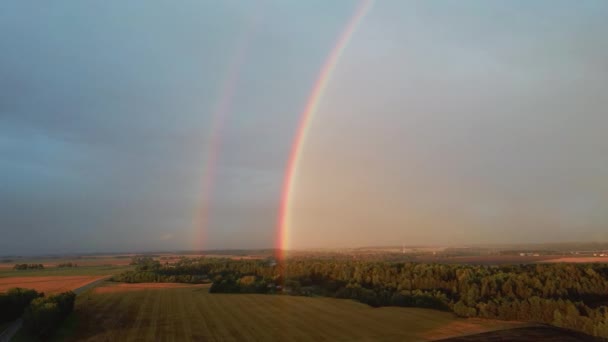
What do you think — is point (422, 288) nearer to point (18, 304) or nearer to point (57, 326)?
point (57, 326)

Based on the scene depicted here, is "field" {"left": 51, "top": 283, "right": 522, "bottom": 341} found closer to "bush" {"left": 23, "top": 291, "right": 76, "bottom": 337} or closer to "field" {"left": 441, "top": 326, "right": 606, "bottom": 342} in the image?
"bush" {"left": 23, "top": 291, "right": 76, "bottom": 337}

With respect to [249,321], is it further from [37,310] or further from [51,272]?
[51,272]

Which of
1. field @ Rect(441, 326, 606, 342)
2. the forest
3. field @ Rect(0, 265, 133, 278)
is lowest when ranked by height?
field @ Rect(441, 326, 606, 342)

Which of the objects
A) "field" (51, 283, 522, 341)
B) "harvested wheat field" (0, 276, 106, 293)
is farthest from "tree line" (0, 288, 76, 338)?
"harvested wheat field" (0, 276, 106, 293)

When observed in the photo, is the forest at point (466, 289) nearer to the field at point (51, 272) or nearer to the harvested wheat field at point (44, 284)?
the harvested wheat field at point (44, 284)

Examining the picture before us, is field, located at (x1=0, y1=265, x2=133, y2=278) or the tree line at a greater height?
field, located at (x1=0, y1=265, x2=133, y2=278)

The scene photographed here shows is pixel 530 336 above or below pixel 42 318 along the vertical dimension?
below

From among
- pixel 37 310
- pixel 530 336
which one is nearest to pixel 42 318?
pixel 37 310
